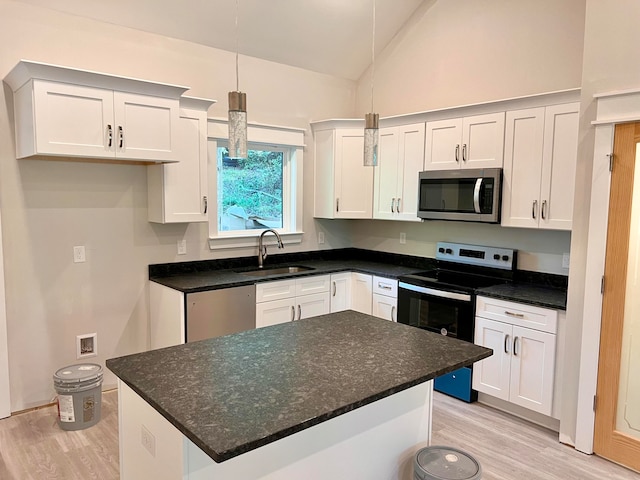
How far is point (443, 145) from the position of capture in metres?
3.91

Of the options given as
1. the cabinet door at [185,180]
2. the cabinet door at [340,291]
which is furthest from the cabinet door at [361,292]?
the cabinet door at [185,180]

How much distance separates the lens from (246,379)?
5.51 ft

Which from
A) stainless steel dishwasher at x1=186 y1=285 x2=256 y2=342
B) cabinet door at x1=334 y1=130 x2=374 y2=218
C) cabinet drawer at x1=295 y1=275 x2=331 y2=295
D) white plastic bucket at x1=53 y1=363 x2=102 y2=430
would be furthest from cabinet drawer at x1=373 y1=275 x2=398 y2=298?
white plastic bucket at x1=53 y1=363 x2=102 y2=430

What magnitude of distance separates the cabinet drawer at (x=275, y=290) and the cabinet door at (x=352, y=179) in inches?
38.3

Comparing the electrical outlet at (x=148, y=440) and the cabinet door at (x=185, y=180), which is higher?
the cabinet door at (x=185, y=180)

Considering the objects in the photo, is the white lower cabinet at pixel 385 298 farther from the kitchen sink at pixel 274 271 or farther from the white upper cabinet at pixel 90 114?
the white upper cabinet at pixel 90 114

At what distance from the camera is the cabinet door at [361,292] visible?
4.31m

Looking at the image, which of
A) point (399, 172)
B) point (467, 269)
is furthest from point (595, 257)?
point (399, 172)

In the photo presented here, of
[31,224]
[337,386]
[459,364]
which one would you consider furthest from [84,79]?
[459,364]

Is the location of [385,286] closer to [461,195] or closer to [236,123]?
[461,195]

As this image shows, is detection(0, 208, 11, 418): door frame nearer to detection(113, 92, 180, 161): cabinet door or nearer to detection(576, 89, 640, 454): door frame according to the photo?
detection(113, 92, 180, 161): cabinet door

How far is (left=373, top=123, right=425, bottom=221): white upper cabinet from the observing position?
413 cm

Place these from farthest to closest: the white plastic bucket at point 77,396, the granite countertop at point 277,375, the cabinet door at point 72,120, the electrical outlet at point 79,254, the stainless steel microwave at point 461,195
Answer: the stainless steel microwave at point 461,195, the electrical outlet at point 79,254, the white plastic bucket at point 77,396, the cabinet door at point 72,120, the granite countertop at point 277,375

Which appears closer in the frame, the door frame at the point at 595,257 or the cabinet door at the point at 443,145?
the door frame at the point at 595,257
